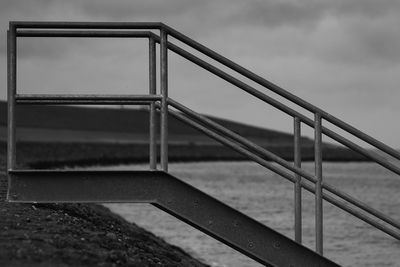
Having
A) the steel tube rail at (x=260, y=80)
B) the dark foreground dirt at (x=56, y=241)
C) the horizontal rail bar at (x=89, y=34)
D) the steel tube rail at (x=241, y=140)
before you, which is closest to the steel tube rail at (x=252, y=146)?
the steel tube rail at (x=241, y=140)

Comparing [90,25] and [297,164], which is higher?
[90,25]

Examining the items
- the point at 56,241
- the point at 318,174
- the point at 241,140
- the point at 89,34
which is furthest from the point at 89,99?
the point at 318,174

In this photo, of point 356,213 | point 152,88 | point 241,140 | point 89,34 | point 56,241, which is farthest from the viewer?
point 89,34

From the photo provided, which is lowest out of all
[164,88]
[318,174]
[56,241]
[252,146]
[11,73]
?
[56,241]

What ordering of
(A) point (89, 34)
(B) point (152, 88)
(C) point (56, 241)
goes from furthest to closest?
(A) point (89, 34) < (B) point (152, 88) < (C) point (56, 241)

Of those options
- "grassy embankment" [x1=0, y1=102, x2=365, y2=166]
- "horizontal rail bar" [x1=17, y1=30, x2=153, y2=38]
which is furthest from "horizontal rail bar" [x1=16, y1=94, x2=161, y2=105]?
"grassy embankment" [x1=0, y1=102, x2=365, y2=166]

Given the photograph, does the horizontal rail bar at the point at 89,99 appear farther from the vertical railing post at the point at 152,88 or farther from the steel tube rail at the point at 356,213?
the steel tube rail at the point at 356,213

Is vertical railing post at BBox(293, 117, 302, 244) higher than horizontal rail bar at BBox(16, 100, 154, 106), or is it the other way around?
horizontal rail bar at BBox(16, 100, 154, 106)

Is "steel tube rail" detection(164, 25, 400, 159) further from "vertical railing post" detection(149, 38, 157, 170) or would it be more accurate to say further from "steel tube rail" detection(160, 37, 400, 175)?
"vertical railing post" detection(149, 38, 157, 170)

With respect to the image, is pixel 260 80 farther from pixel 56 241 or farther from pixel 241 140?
pixel 56 241

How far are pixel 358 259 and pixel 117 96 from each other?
21.3 m

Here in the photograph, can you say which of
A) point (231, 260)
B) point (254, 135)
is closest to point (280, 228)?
point (231, 260)

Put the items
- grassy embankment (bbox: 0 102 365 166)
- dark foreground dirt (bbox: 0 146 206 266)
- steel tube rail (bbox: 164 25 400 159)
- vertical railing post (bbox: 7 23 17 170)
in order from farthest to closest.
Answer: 1. grassy embankment (bbox: 0 102 365 166)
2. vertical railing post (bbox: 7 23 17 170)
3. steel tube rail (bbox: 164 25 400 159)
4. dark foreground dirt (bbox: 0 146 206 266)

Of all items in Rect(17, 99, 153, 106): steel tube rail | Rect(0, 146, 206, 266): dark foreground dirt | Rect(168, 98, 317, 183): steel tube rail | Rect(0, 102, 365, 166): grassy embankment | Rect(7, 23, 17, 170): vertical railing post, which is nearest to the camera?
Rect(0, 146, 206, 266): dark foreground dirt
